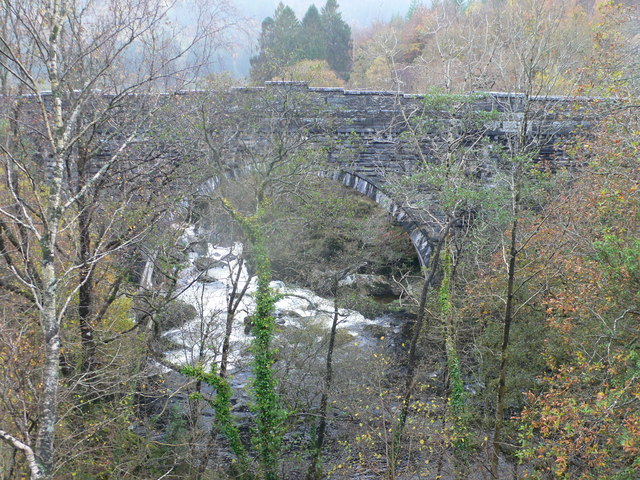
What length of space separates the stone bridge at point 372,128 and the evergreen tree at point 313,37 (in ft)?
59.7

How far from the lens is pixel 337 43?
107ft

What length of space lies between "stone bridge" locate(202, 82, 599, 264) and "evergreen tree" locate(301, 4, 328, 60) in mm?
18207

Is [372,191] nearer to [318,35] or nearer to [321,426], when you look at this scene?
[321,426]

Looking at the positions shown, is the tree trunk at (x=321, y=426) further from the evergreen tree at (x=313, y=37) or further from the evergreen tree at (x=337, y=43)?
the evergreen tree at (x=337, y=43)

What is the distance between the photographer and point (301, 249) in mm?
16625

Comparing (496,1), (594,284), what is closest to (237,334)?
(594,284)

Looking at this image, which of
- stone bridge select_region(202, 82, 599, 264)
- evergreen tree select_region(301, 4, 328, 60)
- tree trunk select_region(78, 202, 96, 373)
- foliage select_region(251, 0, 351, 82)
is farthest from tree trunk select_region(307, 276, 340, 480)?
evergreen tree select_region(301, 4, 328, 60)

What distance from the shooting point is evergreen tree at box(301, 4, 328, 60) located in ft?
101

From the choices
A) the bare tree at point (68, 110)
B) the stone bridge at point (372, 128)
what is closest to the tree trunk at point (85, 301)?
the bare tree at point (68, 110)

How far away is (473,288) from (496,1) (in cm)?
2149

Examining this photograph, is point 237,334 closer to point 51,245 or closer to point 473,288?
point 473,288

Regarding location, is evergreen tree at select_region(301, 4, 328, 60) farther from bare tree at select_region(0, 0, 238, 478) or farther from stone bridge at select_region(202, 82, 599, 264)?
bare tree at select_region(0, 0, 238, 478)

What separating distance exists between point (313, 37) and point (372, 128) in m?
20.5

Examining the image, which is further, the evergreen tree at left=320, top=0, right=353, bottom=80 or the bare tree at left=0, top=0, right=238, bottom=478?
the evergreen tree at left=320, top=0, right=353, bottom=80
